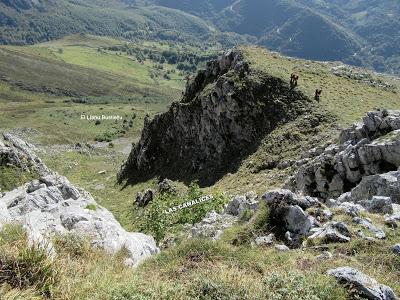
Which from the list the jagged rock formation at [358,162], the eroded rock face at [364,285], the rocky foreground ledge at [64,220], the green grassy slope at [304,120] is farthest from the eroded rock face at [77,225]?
the green grassy slope at [304,120]

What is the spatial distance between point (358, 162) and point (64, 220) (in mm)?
20026

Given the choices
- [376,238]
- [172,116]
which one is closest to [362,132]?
[376,238]

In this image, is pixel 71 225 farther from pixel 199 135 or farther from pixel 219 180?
pixel 199 135

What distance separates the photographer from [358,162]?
31.3 m

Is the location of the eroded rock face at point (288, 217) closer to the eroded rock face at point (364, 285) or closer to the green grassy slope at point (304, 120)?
the eroded rock face at point (364, 285)

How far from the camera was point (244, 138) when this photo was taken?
188 feet

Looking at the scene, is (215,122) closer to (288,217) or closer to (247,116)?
(247,116)

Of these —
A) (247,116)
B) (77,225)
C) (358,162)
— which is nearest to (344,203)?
(358,162)

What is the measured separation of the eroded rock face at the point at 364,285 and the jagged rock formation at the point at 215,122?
41.9 m

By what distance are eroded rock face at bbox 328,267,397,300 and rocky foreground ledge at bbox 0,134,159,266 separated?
673cm

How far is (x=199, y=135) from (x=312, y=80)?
16671mm

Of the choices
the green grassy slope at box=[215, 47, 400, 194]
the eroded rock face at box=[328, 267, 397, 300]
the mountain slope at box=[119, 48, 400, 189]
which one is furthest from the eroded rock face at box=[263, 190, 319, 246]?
the mountain slope at box=[119, 48, 400, 189]

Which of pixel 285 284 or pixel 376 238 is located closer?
pixel 285 284

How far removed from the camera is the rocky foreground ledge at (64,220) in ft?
54.4
